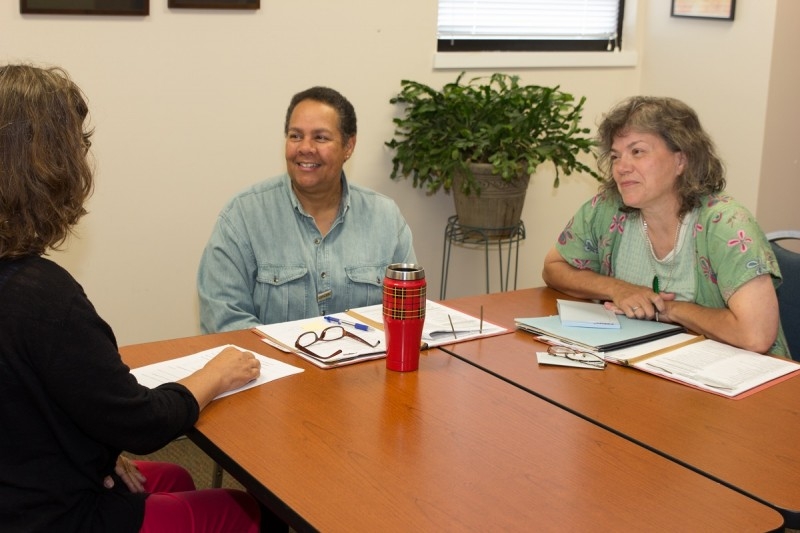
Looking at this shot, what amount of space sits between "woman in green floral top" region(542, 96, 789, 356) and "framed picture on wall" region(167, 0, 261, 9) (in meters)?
1.47

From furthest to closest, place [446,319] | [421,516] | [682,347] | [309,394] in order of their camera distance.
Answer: [446,319] → [682,347] → [309,394] → [421,516]

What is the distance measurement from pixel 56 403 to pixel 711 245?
1.60 metres

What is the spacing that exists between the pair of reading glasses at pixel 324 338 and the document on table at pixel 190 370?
0.23 ft

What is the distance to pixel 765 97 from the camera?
4043 mm

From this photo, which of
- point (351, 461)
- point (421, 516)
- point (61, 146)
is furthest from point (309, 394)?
point (61, 146)

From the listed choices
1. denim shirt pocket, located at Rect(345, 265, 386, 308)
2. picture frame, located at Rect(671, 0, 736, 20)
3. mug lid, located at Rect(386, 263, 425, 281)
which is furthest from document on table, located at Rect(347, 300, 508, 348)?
picture frame, located at Rect(671, 0, 736, 20)

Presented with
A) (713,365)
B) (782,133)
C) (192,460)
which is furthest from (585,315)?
(782,133)

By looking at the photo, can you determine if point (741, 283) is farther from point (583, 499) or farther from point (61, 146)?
point (61, 146)

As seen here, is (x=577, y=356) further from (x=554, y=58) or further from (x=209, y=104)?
(x=554, y=58)

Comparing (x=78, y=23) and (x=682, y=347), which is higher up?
(x=78, y=23)

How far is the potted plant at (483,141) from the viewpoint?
3730 millimetres

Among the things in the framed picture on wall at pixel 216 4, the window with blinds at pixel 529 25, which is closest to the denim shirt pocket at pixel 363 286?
the framed picture on wall at pixel 216 4

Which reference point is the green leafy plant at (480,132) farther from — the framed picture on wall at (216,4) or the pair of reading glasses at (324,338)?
the pair of reading glasses at (324,338)

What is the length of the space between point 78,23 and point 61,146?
6.00ft
